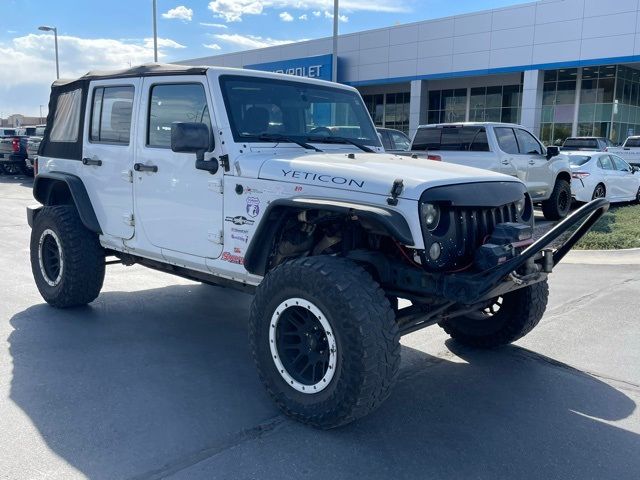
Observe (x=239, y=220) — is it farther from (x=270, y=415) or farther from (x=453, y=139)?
(x=453, y=139)

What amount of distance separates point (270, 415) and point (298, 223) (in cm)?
122

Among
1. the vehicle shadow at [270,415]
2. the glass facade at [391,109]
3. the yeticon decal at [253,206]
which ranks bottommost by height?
the vehicle shadow at [270,415]

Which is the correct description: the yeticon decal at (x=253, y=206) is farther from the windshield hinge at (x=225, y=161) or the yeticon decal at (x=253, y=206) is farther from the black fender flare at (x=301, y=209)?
the windshield hinge at (x=225, y=161)

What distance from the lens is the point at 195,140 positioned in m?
4.04

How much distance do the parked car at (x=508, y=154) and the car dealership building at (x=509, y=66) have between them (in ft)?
59.3

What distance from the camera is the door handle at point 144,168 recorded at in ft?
15.6

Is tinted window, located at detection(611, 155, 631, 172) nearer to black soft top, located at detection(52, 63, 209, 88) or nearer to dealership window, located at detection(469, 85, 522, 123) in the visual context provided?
black soft top, located at detection(52, 63, 209, 88)

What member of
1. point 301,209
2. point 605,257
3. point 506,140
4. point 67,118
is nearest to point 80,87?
point 67,118

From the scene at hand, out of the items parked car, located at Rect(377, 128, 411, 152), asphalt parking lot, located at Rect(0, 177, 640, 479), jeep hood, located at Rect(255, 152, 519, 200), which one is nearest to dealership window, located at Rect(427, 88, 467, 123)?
parked car, located at Rect(377, 128, 411, 152)

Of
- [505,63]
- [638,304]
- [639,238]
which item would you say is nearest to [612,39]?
[505,63]

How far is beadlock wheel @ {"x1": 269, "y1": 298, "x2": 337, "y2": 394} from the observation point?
3529 mm

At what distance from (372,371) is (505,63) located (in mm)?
30583

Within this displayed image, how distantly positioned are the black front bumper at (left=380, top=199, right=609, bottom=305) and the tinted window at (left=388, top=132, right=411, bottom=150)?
1117cm

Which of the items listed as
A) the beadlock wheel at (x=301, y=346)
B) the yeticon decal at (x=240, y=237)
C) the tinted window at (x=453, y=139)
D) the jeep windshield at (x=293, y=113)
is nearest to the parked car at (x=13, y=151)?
the tinted window at (x=453, y=139)
